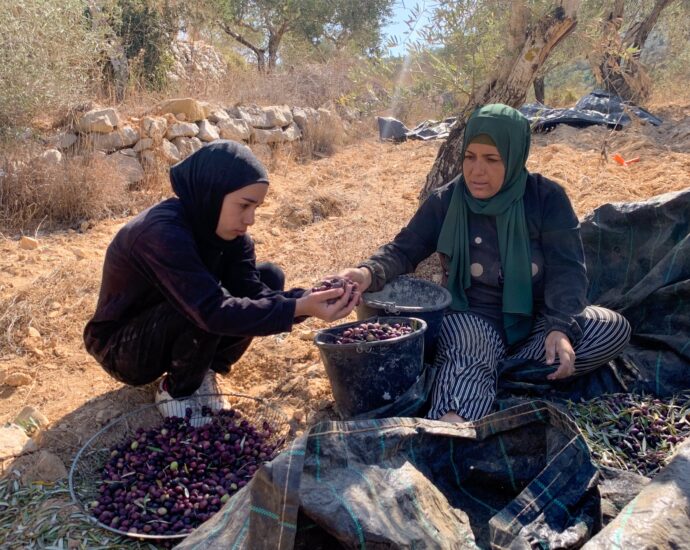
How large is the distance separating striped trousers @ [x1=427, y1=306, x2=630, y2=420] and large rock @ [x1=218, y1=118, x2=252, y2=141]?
6.66 meters

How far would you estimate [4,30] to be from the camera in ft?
19.5

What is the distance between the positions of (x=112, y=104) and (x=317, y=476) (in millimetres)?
7465

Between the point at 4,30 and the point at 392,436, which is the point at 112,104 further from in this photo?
the point at 392,436

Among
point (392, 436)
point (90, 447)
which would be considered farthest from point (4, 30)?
point (392, 436)

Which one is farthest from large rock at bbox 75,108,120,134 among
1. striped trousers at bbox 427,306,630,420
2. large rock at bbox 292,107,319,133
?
striped trousers at bbox 427,306,630,420

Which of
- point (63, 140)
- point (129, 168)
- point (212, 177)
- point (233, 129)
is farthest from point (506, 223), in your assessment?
point (233, 129)

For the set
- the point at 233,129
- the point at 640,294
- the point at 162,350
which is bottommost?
the point at 162,350

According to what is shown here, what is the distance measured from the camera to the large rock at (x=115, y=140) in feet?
22.6

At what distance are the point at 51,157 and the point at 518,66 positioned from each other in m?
4.55

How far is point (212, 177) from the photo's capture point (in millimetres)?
2422

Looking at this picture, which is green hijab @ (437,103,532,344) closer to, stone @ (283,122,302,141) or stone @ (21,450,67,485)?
stone @ (21,450,67,485)

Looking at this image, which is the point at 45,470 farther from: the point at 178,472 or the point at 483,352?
the point at 483,352

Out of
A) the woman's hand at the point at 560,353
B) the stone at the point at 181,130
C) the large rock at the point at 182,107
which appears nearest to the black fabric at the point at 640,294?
the woman's hand at the point at 560,353

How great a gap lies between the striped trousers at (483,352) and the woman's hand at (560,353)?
0.66ft
